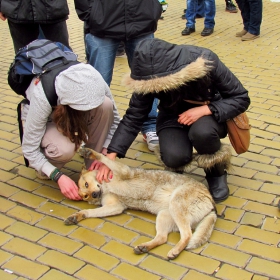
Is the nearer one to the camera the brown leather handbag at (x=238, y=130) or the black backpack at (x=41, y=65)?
the black backpack at (x=41, y=65)

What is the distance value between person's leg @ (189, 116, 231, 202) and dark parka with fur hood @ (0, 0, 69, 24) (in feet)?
6.26

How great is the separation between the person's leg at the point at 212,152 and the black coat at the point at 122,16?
1.37m

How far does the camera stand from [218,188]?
3754 millimetres

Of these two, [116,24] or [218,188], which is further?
[116,24]

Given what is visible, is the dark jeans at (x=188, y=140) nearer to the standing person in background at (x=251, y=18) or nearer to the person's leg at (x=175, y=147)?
the person's leg at (x=175, y=147)

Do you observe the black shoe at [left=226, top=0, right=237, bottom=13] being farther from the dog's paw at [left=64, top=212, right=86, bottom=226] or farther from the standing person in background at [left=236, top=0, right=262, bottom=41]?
the dog's paw at [left=64, top=212, right=86, bottom=226]

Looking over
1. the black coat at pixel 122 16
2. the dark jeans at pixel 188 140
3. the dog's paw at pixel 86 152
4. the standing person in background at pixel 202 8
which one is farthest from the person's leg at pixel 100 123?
the standing person in background at pixel 202 8

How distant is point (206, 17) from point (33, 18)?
5007 millimetres

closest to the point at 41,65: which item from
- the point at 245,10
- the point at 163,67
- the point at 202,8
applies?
the point at 163,67

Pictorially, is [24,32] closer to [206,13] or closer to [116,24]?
[116,24]

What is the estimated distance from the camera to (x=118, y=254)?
10.3ft

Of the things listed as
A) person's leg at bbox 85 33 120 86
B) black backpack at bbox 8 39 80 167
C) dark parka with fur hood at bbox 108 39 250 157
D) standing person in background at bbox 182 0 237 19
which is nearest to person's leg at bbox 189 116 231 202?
dark parka with fur hood at bbox 108 39 250 157

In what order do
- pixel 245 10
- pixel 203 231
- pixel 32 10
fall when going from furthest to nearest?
1. pixel 245 10
2. pixel 32 10
3. pixel 203 231

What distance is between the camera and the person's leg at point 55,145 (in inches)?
148
